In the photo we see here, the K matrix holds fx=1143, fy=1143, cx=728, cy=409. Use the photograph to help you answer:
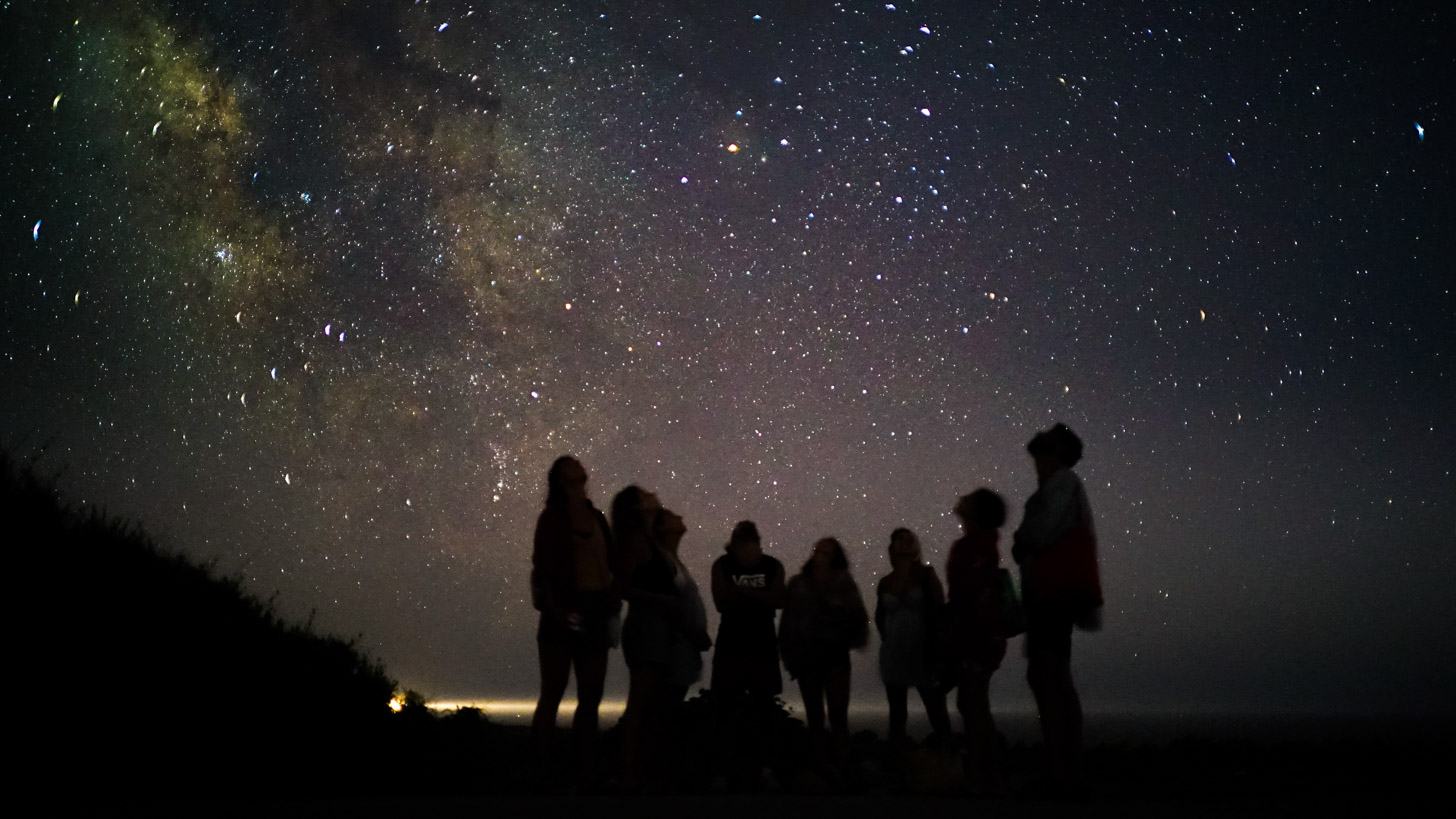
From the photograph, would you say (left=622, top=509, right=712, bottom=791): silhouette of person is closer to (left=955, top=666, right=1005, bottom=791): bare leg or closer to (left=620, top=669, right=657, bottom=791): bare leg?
(left=620, top=669, right=657, bottom=791): bare leg

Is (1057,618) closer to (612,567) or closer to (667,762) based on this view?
(612,567)

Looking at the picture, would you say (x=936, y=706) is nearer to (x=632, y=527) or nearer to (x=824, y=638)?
(x=824, y=638)

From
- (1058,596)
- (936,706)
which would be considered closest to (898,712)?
(936,706)

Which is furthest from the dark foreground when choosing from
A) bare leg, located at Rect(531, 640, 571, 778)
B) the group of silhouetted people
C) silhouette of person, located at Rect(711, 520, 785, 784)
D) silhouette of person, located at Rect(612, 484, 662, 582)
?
silhouette of person, located at Rect(612, 484, 662, 582)

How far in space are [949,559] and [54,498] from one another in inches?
274

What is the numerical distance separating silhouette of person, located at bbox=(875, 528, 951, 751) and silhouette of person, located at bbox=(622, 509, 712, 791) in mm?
1383

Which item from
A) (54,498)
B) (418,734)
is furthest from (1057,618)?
(54,498)

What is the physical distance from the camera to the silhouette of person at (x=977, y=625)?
20.6 feet

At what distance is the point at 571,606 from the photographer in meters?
6.53

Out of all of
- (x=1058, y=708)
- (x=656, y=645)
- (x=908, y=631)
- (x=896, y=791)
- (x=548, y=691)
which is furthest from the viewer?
(x=908, y=631)

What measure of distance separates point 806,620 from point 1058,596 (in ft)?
8.32

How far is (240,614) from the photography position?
443 inches

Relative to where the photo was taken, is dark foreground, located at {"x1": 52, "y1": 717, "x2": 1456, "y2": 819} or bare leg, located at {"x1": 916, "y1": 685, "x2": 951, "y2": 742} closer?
dark foreground, located at {"x1": 52, "y1": 717, "x2": 1456, "y2": 819}

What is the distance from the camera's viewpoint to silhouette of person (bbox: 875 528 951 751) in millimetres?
7453
